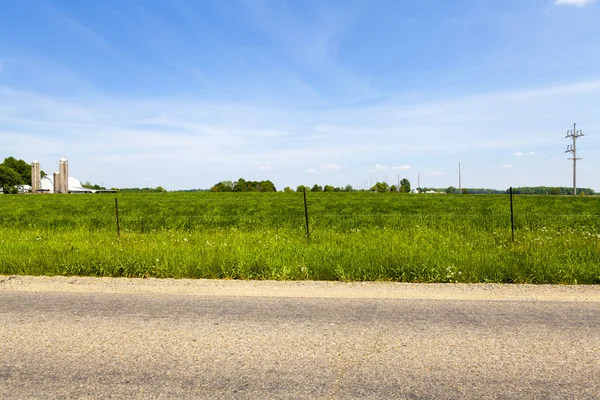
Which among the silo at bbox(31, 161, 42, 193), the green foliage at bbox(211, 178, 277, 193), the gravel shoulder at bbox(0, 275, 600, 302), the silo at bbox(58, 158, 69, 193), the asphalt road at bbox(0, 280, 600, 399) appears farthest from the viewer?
the green foliage at bbox(211, 178, 277, 193)

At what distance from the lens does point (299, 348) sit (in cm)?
389

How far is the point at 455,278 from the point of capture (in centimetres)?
686

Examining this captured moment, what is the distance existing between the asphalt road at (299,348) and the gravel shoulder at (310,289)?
0.95 feet

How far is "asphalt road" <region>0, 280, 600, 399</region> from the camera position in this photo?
10.4ft

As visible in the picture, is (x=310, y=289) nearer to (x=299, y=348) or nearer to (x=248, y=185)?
(x=299, y=348)

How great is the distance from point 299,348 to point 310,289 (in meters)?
2.34

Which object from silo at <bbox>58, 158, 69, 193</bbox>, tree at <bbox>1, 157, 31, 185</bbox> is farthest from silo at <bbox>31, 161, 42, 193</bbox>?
tree at <bbox>1, 157, 31, 185</bbox>

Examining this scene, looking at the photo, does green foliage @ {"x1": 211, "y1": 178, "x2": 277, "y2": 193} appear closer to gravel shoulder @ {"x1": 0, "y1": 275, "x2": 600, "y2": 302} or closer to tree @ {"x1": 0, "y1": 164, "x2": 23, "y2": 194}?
tree @ {"x1": 0, "y1": 164, "x2": 23, "y2": 194}

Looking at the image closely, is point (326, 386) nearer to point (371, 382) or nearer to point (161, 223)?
point (371, 382)

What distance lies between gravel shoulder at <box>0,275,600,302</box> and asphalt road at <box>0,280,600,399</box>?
290 millimetres

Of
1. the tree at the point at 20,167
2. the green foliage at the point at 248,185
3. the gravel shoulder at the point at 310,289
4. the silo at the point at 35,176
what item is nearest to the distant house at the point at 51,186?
the tree at the point at 20,167

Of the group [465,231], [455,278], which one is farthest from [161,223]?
[455,278]

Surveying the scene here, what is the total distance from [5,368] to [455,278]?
6.40m

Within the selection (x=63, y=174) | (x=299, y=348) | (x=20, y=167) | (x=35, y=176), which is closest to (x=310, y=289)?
(x=299, y=348)
